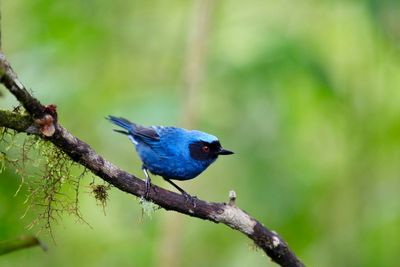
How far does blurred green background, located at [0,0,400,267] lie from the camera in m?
4.97

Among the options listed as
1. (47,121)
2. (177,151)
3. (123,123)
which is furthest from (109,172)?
(123,123)

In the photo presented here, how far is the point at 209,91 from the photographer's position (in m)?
5.64

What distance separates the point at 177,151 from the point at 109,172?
64.5 inches

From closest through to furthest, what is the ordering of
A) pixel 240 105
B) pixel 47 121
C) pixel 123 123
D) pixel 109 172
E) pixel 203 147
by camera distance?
pixel 47 121 < pixel 109 172 < pixel 203 147 < pixel 123 123 < pixel 240 105

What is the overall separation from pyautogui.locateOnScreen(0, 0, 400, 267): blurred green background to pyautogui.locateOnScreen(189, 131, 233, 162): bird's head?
25 centimetres

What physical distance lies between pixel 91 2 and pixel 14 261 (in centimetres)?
209

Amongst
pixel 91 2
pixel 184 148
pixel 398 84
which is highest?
pixel 398 84

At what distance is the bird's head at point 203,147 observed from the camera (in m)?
4.48

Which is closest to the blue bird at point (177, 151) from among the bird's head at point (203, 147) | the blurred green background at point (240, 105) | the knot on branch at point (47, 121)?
the bird's head at point (203, 147)

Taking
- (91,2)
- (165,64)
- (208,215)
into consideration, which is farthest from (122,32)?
(208,215)

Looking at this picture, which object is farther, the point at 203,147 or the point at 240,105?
the point at 240,105

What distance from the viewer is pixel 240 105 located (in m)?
5.89

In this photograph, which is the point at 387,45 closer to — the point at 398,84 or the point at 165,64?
the point at 398,84

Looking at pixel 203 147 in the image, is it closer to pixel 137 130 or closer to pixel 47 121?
pixel 137 130
